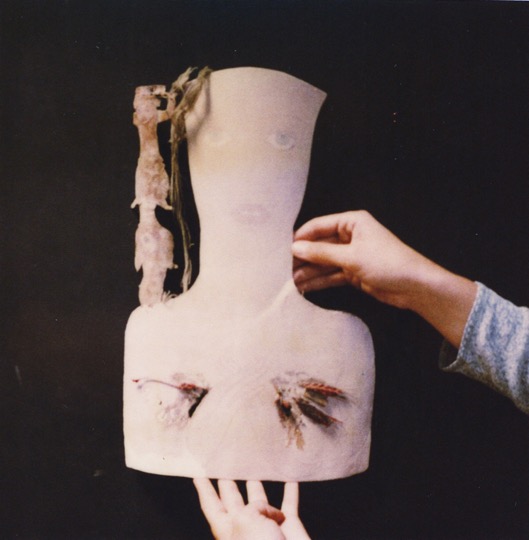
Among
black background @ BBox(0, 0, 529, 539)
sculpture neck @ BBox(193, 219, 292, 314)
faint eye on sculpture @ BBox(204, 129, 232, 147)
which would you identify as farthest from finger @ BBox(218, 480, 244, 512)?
faint eye on sculpture @ BBox(204, 129, 232, 147)

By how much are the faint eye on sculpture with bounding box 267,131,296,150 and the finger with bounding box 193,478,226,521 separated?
0.54 meters

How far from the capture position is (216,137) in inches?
36.8

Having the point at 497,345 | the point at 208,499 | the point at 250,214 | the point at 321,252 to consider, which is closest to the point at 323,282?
the point at 321,252

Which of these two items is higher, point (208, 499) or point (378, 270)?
point (378, 270)

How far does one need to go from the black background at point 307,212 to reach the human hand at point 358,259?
5cm

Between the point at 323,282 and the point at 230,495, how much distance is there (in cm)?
36

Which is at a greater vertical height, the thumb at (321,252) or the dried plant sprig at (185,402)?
the thumb at (321,252)

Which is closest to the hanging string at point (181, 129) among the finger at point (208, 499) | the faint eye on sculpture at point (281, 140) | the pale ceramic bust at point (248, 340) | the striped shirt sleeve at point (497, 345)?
the pale ceramic bust at point (248, 340)

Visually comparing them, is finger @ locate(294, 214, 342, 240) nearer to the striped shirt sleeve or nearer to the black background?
the black background

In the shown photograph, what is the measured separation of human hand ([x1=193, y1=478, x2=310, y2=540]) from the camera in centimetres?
80

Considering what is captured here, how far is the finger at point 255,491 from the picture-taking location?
2.95ft

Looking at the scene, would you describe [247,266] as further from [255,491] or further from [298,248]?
[255,491]

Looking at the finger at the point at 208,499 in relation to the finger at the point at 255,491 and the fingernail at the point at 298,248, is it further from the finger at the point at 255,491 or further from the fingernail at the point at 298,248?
the fingernail at the point at 298,248

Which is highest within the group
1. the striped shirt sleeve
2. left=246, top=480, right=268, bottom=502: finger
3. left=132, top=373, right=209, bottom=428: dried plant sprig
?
the striped shirt sleeve
